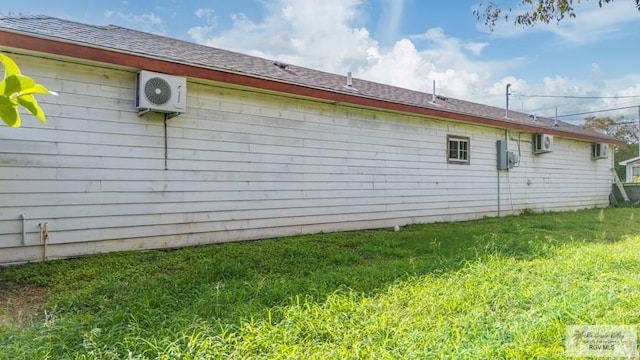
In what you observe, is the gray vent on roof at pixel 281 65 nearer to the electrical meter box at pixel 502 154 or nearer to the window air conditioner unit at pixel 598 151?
the electrical meter box at pixel 502 154

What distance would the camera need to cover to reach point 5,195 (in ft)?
12.2

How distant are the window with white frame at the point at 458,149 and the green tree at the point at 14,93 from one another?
310 inches

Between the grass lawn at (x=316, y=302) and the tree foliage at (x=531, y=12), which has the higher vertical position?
the tree foliage at (x=531, y=12)

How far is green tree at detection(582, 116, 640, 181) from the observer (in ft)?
108

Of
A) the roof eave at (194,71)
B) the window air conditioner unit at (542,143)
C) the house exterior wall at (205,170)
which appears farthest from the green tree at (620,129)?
the roof eave at (194,71)

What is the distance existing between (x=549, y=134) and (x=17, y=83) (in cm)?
1126

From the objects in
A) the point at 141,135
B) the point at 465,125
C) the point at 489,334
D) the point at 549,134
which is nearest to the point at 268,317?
the point at 489,334

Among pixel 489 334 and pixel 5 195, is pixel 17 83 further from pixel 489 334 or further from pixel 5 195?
pixel 5 195

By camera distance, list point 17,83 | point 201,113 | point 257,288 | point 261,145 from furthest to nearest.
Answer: point 261,145
point 201,113
point 257,288
point 17,83

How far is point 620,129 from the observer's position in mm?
34531

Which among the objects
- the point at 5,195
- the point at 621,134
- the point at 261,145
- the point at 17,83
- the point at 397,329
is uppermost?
the point at 621,134

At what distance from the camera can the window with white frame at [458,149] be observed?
794 centimetres

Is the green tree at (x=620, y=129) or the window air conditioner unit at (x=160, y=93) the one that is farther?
the green tree at (x=620, y=129)

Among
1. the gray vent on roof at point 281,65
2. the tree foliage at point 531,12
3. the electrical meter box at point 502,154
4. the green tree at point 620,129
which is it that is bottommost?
the electrical meter box at point 502,154
